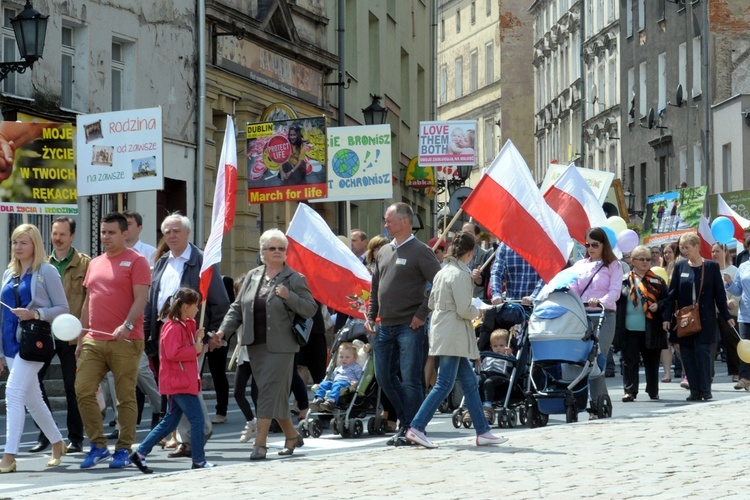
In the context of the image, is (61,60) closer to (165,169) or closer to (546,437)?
(165,169)

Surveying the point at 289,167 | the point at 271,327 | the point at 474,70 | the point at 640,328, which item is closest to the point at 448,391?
the point at 271,327

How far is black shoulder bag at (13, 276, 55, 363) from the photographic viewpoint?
12406mm

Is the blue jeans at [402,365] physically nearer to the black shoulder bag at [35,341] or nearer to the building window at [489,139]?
the black shoulder bag at [35,341]

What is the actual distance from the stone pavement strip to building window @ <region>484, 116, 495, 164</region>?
79.2 metres

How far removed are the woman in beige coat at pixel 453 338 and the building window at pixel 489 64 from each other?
7975cm

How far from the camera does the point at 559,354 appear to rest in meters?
14.7

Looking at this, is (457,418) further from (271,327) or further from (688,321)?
(688,321)

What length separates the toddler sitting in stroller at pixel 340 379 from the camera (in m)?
14.7

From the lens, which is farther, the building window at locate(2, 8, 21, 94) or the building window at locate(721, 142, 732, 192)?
the building window at locate(721, 142, 732, 192)

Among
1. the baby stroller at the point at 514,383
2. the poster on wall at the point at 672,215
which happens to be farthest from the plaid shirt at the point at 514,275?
the poster on wall at the point at 672,215

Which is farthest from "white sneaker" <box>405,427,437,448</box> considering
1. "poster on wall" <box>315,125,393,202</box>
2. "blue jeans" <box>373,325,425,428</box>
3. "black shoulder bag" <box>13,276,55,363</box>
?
"poster on wall" <box>315,125,393,202</box>

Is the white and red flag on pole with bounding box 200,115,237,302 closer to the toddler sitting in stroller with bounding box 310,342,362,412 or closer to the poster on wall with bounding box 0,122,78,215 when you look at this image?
the toddler sitting in stroller with bounding box 310,342,362,412

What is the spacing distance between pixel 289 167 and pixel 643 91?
41.5m

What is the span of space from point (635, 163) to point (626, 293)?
1770 inches
